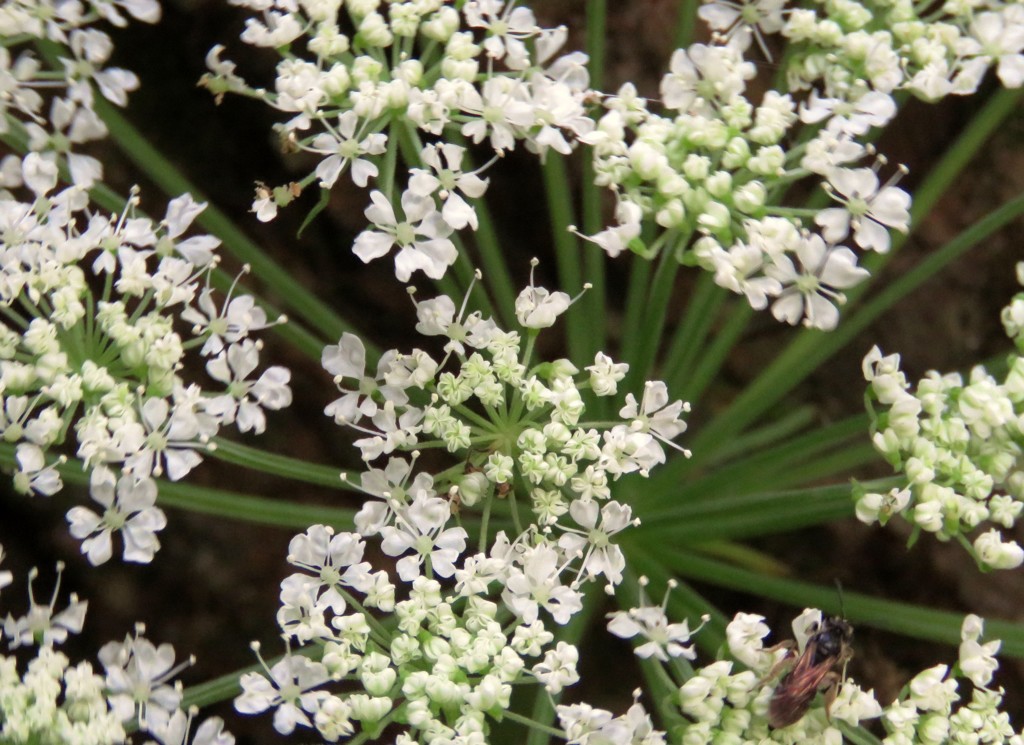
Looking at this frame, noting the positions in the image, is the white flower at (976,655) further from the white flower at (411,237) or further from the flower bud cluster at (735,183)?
the white flower at (411,237)

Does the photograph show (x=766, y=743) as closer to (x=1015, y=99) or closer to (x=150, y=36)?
(x=1015, y=99)

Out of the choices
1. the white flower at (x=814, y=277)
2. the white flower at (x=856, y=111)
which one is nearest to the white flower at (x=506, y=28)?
the white flower at (x=856, y=111)

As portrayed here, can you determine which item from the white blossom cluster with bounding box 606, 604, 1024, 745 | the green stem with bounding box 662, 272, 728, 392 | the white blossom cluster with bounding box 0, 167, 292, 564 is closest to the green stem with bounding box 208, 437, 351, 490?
the white blossom cluster with bounding box 0, 167, 292, 564

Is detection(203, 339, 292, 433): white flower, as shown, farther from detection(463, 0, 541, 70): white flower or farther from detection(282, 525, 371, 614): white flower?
detection(463, 0, 541, 70): white flower

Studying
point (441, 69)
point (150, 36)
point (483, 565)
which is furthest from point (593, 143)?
point (150, 36)

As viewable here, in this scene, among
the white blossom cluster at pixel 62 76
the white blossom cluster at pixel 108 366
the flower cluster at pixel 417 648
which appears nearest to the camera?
the flower cluster at pixel 417 648
